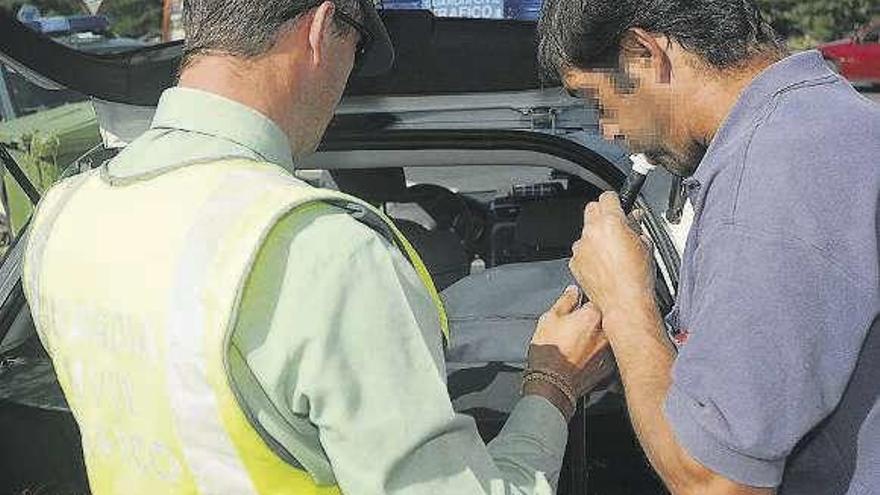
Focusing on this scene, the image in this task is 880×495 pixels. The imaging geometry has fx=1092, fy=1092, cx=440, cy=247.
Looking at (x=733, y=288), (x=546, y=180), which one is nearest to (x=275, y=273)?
(x=733, y=288)

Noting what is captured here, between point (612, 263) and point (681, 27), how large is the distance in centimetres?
34

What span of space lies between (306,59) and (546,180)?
1.67m

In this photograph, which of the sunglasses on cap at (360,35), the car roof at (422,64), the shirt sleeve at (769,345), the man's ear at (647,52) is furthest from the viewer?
the car roof at (422,64)

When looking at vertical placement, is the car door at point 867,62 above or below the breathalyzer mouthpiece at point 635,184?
below

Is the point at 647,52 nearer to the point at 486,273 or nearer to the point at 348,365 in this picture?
the point at 348,365

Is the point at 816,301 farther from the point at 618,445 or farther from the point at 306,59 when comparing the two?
the point at 618,445

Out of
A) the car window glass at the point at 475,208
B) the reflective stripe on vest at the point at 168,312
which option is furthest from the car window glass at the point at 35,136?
the reflective stripe on vest at the point at 168,312

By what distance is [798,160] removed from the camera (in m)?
1.18

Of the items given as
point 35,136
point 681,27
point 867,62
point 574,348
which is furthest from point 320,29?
point 867,62

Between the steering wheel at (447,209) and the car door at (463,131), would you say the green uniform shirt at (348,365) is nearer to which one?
the car door at (463,131)

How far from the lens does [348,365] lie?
1032 millimetres

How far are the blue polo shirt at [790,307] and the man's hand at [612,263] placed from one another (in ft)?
0.60

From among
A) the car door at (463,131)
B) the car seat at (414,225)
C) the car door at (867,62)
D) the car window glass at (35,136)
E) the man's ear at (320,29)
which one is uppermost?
the man's ear at (320,29)

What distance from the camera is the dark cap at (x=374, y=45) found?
1326 millimetres
